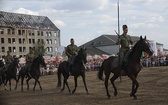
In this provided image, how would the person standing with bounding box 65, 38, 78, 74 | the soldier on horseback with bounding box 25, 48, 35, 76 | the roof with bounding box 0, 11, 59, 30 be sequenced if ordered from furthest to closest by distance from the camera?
1. the roof with bounding box 0, 11, 59, 30
2. the soldier on horseback with bounding box 25, 48, 35, 76
3. the person standing with bounding box 65, 38, 78, 74

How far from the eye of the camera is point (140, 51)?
12492 millimetres

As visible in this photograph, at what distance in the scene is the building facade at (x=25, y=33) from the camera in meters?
93.4

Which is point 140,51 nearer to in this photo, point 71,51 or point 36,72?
point 71,51

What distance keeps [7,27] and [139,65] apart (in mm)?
81914

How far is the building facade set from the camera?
306 ft

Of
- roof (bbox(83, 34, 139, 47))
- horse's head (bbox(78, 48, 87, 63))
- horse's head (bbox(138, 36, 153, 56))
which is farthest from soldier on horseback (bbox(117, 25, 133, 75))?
roof (bbox(83, 34, 139, 47))

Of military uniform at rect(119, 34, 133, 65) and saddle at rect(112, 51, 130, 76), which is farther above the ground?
military uniform at rect(119, 34, 133, 65)

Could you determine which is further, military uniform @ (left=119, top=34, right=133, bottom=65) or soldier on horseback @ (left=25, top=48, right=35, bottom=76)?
soldier on horseback @ (left=25, top=48, right=35, bottom=76)

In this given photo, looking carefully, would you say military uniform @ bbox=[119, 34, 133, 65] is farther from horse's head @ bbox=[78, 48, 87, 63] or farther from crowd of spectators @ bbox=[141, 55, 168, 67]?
crowd of spectators @ bbox=[141, 55, 168, 67]

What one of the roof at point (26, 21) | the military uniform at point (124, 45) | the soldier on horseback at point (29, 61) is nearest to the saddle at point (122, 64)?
the military uniform at point (124, 45)

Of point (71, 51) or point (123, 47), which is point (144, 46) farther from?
point (71, 51)

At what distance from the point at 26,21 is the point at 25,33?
533cm

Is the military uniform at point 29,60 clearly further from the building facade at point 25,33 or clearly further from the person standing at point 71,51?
the building facade at point 25,33

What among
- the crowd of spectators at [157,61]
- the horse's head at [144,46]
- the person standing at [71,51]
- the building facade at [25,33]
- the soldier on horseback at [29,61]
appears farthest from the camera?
the building facade at [25,33]
